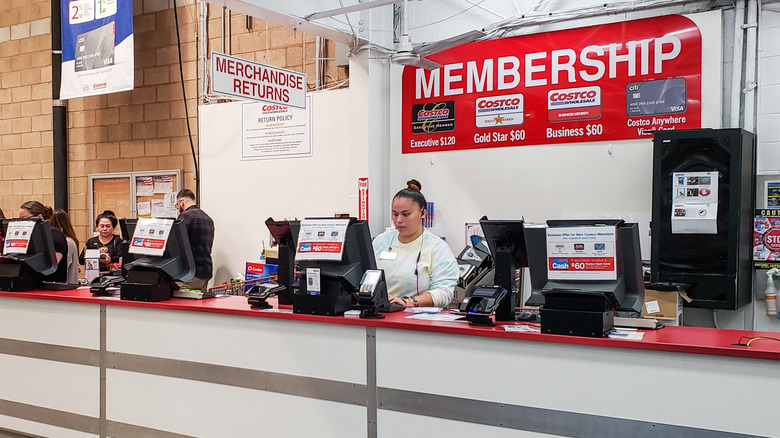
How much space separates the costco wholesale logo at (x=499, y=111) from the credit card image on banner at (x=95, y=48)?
12.4 feet

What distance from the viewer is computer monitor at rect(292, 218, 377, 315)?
3.42 meters

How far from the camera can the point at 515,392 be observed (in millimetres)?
2887

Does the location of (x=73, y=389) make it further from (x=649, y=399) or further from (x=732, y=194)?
(x=732, y=194)

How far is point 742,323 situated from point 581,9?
8.62ft

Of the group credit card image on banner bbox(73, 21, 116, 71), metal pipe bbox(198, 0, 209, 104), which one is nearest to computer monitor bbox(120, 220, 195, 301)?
credit card image on banner bbox(73, 21, 116, 71)

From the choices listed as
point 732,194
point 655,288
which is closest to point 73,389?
point 655,288

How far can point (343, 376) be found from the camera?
3320 mm

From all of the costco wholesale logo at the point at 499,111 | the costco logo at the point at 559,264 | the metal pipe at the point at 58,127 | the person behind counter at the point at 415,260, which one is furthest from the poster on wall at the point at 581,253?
the metal pipe at the point at 58,127

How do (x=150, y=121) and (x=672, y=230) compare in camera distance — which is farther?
(x=150, y=121)

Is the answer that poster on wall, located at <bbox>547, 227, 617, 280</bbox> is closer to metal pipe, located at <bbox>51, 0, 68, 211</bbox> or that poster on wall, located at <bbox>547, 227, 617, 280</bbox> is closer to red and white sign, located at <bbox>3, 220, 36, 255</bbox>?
red and white sign, located at <bbox>3, 220, 36, 255</bbox>

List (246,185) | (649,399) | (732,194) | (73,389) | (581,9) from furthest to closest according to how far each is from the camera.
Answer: (246,185) → (581,9) → (732,194) → (73,389) → (649,399)

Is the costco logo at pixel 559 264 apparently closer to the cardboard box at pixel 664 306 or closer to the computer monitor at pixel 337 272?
the computer monitor at pixel 337 272

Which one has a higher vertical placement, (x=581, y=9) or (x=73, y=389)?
(x=581, y=9)

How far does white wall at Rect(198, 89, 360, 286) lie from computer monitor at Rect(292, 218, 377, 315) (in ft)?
9.49
